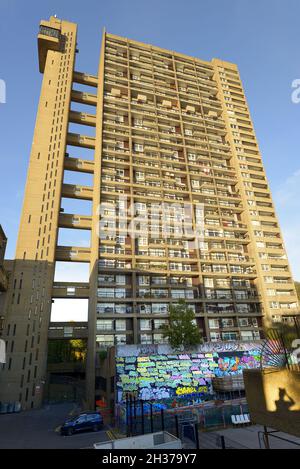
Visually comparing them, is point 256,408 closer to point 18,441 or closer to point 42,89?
point 18,441

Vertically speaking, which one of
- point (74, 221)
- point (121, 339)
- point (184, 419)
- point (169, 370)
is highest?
point (74, 221)

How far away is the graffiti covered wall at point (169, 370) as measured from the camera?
34.5 meters

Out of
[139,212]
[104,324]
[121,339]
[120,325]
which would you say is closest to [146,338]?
[121,339]

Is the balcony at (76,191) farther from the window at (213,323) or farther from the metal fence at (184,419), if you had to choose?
the metal fence at (184,419)

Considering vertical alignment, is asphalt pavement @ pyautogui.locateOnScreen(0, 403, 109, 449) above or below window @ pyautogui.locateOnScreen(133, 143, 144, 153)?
below

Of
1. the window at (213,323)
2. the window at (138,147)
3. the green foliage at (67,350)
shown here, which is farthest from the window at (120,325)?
the window at (138,147)

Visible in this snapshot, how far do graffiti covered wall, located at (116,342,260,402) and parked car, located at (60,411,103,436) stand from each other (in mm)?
6483

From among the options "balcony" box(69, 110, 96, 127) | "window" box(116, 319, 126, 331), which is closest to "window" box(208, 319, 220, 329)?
"window" box(116, 319, 126, 331)

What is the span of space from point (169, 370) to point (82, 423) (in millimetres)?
13392

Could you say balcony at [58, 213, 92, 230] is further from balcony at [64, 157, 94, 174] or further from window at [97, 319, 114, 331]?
→ window at [97, 319, 114, 331]

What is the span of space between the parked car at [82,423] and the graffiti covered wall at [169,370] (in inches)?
255

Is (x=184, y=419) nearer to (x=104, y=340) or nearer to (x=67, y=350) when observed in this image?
(x=104, y=340)

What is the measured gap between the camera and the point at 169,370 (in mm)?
36250

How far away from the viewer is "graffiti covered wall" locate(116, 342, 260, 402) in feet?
113
